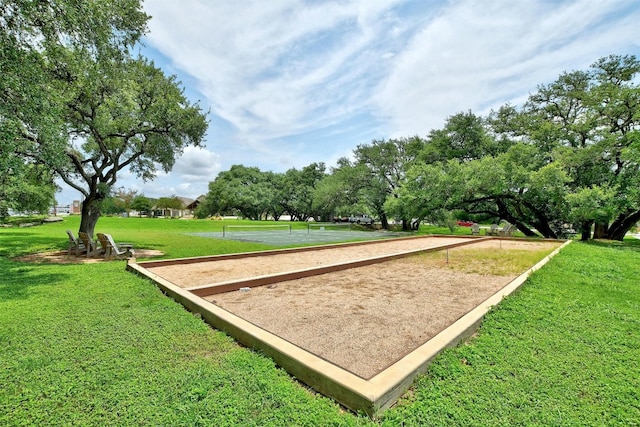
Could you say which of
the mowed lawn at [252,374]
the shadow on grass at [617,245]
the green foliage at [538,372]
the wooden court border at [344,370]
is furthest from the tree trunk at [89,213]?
the shadow on grass at [617,245]

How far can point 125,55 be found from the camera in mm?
8359

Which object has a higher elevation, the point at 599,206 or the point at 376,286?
the point at 599,206

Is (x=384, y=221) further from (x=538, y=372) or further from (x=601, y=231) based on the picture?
(x=538, y=372)

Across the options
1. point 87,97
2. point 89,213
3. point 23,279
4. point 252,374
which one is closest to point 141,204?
point 89,213

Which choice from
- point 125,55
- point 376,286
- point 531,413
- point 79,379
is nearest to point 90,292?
point 79,379

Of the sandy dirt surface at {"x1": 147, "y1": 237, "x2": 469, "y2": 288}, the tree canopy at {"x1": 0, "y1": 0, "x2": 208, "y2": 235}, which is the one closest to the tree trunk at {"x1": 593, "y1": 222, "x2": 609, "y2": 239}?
the sandy dirt surface at {"x1": 147, "y1": 237, "x2": 469, "y2": 288}

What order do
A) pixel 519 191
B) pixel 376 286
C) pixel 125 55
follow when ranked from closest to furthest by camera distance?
pixel 376 286 → pixel 125 55 → pixel 519 191

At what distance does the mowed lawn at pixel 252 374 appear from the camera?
1.97 metres

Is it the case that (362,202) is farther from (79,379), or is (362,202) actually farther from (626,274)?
(79,379)

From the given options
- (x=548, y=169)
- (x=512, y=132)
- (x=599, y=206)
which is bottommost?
(x=599, y=206)

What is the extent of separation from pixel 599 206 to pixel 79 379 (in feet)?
66.3

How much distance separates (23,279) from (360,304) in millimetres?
6671

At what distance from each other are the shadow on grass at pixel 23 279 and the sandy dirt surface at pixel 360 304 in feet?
6.22

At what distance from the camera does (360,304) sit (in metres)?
4.32
